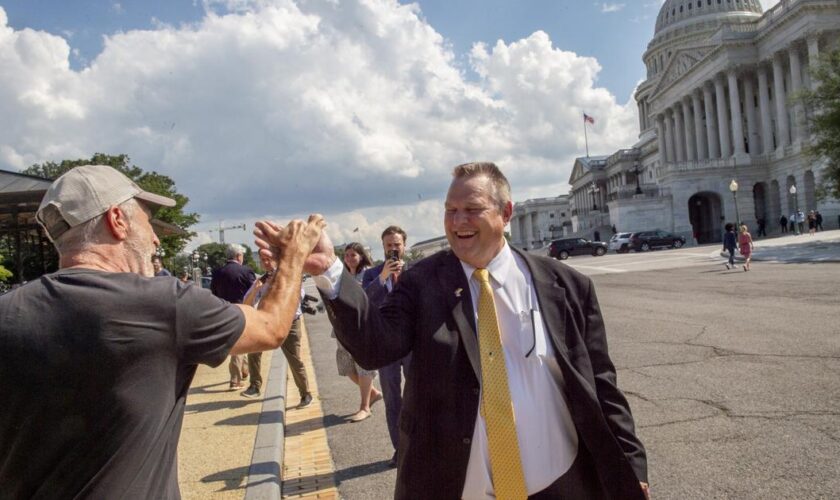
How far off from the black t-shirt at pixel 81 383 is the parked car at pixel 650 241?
55084 mm

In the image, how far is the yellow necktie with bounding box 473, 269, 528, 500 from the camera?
267 cm

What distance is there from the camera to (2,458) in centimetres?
216

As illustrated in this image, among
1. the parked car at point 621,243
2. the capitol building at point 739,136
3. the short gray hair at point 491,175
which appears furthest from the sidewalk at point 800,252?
the short gray hair at point 491,175

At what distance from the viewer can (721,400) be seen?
23.2 ft

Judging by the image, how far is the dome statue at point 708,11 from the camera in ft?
349

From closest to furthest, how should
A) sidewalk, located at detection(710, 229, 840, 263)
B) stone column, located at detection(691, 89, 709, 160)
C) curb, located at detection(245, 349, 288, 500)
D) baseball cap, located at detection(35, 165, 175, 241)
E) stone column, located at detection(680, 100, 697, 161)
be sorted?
baseball cap, located at detection(35, 165, 175, 241) < curb, located at detection(245, 349, 288, 500) < sidewalk, located at detection(710, 229, 840, 263) < stone column, located at detection(691, 89, 709, 160) < stone column, located at detection(680, 100, 697, 161)

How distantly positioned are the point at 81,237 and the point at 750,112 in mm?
80195

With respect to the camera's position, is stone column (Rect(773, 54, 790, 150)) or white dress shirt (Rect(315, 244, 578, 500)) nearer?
white dress shirt (Rect(315, 244, 578, 500))

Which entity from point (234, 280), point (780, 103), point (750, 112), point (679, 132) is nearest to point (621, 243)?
point (780, 103)

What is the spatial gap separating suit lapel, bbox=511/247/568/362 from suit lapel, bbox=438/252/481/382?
318 millimetres

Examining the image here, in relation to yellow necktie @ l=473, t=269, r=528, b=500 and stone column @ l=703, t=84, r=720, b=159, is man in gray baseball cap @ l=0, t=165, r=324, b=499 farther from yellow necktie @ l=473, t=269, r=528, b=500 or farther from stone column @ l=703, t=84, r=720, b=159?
stone column @ l=703, t=84, r=720, b=159

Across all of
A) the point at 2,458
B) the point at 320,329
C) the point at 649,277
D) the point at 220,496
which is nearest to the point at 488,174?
the point at 2,458

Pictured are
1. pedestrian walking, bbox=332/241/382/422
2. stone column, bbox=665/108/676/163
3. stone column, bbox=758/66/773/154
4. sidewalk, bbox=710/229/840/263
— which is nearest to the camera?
pedestrian walking, bbox=332/241/382/422

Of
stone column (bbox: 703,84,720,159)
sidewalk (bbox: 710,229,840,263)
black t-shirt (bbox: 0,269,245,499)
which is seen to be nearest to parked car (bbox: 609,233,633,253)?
sidewalk (bbox: 710,229,840,263)
